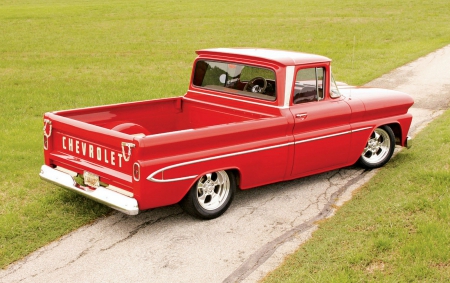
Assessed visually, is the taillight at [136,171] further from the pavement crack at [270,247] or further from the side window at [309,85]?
the side window at [309,85]

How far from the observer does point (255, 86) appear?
7.15 metres

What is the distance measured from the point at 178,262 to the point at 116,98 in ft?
24.4

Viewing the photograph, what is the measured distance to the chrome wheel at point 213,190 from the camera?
6.25m

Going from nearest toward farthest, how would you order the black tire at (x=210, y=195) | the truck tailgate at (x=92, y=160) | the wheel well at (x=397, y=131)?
1. the truck tailgate at (x=92, y=160)
2. the black tire at (x=210, y=195)
3. the wheel well at (x=397, y=131)

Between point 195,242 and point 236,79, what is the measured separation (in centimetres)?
225

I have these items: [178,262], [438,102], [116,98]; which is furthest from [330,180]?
[116,98]

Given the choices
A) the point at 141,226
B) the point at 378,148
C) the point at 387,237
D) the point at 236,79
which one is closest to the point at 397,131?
the point at 378,148

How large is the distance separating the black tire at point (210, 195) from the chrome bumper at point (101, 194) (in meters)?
0.64

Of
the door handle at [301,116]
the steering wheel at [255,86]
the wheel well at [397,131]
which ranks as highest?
the steering wheel at [255,86]

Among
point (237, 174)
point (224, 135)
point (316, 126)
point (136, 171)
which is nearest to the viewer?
point (136, 171)

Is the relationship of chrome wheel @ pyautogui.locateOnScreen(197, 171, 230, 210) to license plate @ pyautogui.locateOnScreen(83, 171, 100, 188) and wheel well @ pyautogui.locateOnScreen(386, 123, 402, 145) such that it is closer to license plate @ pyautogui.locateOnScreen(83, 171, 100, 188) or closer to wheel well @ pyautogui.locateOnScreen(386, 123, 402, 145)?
license plate @ pyautogui.locateOnScreen(83, 171, 100, 188)

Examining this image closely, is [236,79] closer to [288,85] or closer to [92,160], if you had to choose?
[288,85]

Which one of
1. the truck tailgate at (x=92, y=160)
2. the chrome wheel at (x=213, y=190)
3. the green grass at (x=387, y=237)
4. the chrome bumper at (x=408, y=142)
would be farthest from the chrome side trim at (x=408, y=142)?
the truck tailgate at (x=92, y=160)

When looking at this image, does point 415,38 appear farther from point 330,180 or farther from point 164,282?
Answer: point 164,282
